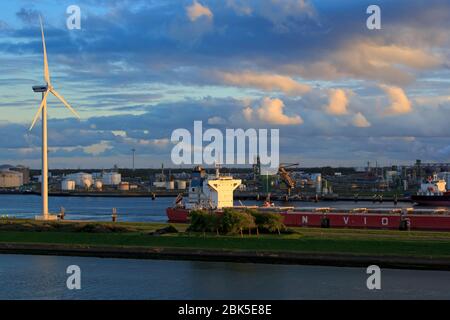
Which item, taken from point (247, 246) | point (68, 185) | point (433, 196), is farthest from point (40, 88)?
point (68, 185)

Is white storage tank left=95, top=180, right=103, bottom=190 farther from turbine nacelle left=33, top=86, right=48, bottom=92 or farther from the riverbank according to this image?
the riverbank

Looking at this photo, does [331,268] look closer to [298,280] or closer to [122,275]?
[298,280]

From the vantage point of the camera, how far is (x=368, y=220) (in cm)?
5544

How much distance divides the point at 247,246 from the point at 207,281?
28.1ft

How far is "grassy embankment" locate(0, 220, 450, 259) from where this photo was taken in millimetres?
37219

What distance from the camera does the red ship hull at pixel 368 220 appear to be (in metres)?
53.4

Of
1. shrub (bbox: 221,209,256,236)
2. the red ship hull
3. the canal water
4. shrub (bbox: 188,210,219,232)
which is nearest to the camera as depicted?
the canal water

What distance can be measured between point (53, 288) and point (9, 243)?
16.0 meters

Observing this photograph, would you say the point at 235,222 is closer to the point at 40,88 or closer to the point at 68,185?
the point at 40,88

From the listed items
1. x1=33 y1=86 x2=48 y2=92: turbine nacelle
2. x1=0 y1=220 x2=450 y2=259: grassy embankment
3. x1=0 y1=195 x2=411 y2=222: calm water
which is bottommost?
x1=0 y1=195 x2=411 y2=222: calm water

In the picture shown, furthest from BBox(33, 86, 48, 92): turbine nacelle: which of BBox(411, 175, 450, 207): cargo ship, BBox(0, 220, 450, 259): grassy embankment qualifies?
BBox(411, 175, 450, 207): cargo ship

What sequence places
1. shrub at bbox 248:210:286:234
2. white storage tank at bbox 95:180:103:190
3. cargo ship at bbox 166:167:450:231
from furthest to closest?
white storage tank at bbox 95:180:103:190
cargo ship at bbox 166:167:450:231
shrub at bbox 248:210:286:234

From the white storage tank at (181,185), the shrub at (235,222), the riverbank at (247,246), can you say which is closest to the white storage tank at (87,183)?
the white storage tank at (181,185)
